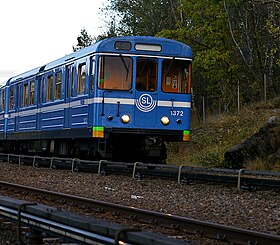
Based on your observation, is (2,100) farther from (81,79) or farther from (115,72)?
(115,72)

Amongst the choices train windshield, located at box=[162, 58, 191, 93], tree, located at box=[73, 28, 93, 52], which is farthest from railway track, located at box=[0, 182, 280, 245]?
tree, located at box=[73, 28, 93, 52]

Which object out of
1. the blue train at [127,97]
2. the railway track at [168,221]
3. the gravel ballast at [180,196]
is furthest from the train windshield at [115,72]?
the railway track at [168,221]

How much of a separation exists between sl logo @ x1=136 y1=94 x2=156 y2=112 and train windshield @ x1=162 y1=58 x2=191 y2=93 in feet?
1.33

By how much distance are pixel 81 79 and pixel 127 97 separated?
1469mm

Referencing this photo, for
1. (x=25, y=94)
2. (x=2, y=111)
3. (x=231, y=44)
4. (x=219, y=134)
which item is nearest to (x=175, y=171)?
(x=25, y=94)

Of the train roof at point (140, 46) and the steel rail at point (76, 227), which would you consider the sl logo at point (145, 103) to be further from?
the steel rail at point (76, 227)

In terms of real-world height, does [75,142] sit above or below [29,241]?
above

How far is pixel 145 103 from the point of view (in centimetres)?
1617

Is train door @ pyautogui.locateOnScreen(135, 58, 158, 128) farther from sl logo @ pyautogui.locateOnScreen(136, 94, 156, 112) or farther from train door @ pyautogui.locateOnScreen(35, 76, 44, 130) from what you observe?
train door @ pyautogui.locateOnScreen(35, 76, 44, 130)

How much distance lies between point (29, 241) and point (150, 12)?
37.1 m

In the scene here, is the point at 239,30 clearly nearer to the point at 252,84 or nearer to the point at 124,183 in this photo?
the point at 252,84

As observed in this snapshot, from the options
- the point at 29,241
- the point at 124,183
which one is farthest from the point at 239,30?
the point at 29,241

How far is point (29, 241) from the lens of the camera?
6070 millimetres

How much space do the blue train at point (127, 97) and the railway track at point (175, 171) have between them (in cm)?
37
